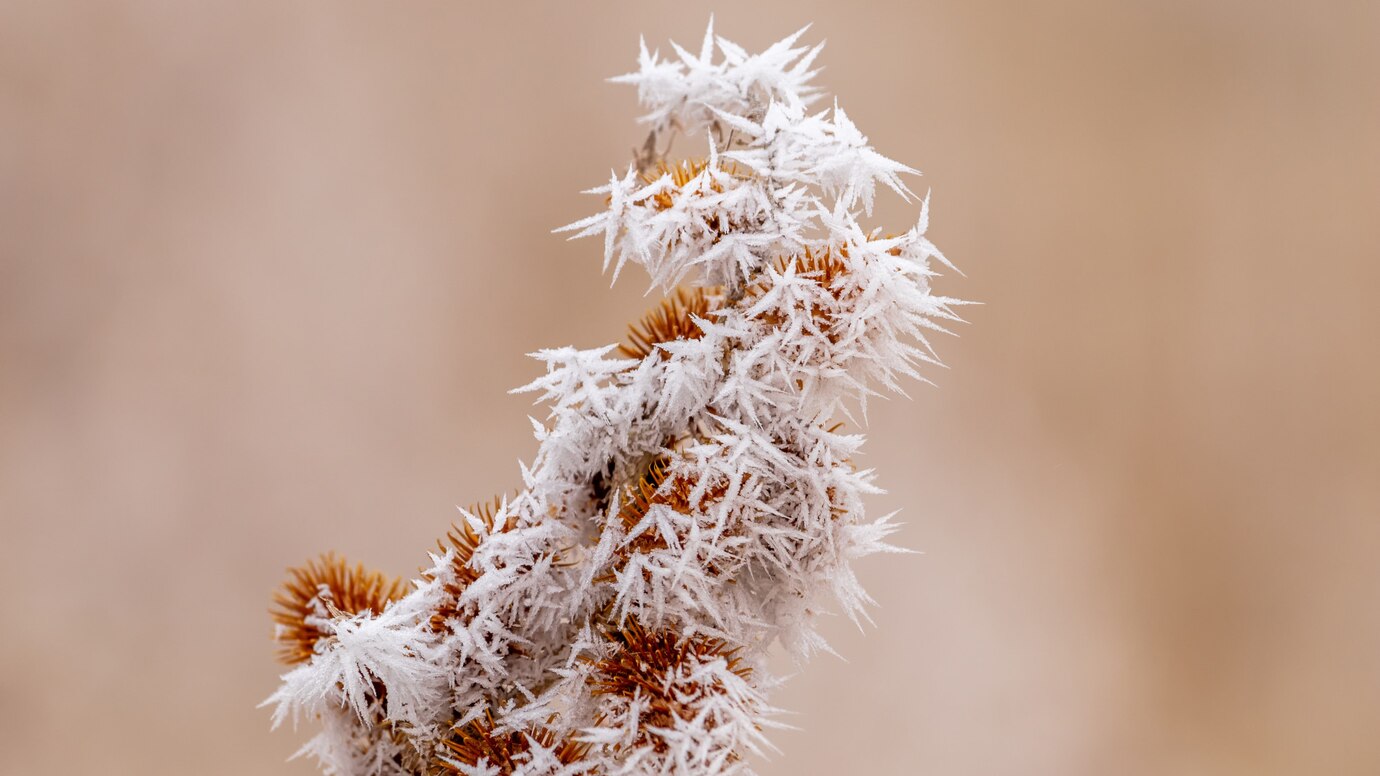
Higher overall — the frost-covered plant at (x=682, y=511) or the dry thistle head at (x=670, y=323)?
the dry thistle head at (x=670, y=323)

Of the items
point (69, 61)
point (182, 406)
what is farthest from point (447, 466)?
→ point (69, 61)

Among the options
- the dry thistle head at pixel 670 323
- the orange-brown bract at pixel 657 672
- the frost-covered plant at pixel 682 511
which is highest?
the dry thistle head at pixel 670 323

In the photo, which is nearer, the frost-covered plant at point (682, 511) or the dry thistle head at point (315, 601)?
the frost-covered plant at point (682, 511)

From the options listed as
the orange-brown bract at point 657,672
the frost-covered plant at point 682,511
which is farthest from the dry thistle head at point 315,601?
the orange-brown bract at point 657,672

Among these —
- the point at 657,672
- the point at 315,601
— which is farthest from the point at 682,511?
the point at 315,601

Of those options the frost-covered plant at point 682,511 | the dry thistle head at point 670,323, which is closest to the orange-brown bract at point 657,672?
the frost-covered plant at point 682,511

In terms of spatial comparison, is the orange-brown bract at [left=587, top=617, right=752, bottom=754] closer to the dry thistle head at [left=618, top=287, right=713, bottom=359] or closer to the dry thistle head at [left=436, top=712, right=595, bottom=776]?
the dry thistle head at [left=436, top=712, right=595, bottom=776]

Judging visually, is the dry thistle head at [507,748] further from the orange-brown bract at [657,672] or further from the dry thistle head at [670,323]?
the dry thistle head at [670,323]

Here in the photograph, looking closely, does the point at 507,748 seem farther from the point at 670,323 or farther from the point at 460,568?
the point at 670,323
